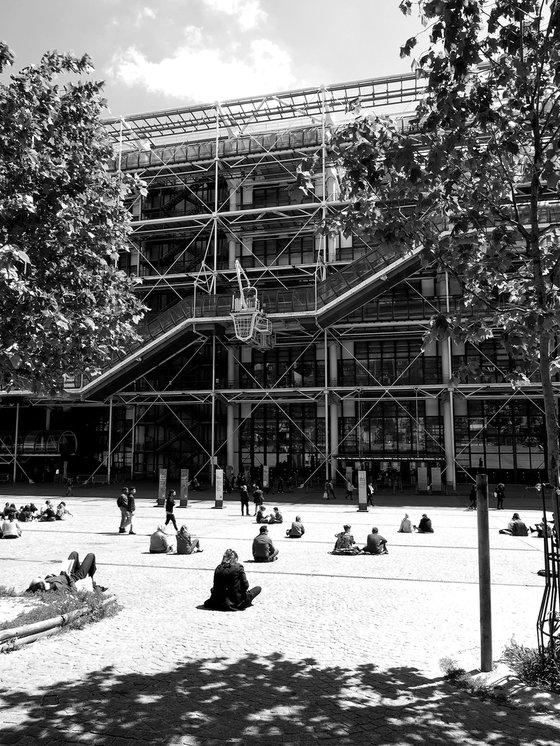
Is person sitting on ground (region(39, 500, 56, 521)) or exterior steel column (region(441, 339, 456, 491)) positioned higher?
exterior steel column (region(441, 339, 456, 491))

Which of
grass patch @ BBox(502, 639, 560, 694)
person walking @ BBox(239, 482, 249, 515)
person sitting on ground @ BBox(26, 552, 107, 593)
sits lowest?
grass patch @ BBox(502, 639, 560, 694)

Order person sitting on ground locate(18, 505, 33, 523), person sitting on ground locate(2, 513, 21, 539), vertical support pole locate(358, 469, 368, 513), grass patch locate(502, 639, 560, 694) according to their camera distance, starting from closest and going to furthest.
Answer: grass patch locate(502, 639, 560, 694), person sitting on ground locate(2, 513, 21, 539), person sitting on ground locate(18, 505, 33, 523), vertical support pole locate(358, 469, 368, 513)

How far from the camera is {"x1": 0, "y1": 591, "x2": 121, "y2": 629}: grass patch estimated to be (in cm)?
755

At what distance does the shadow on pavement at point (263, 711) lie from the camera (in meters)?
4.77

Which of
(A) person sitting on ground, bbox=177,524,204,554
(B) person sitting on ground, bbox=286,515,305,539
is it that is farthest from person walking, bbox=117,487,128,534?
(B) person sitting on ground, bbox=286,515,305,539

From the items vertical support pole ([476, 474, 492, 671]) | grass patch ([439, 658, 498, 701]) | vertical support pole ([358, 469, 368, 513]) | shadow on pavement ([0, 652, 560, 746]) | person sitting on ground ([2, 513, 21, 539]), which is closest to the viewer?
shadow on pavement ([0, 652, 560, 746])

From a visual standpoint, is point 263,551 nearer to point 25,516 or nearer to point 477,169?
point 477,169

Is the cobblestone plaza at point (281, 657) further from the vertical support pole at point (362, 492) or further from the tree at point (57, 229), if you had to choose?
the vertical support pole at point (362, 492)

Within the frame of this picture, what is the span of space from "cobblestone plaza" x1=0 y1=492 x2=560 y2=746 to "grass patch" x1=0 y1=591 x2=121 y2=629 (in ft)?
0.76

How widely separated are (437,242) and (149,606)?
662 centimetres

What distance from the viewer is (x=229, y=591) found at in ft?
28.6

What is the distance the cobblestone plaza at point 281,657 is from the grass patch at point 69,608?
232 millimetres

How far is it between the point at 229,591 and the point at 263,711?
3551 millimetres

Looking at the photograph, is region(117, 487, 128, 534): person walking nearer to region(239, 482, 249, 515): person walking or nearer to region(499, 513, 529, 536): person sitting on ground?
region(239, 482, 249, 515): person walking
